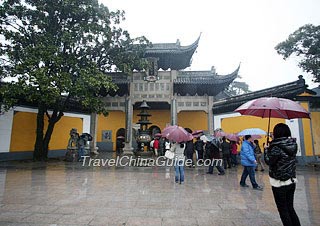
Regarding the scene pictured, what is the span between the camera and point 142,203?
4402 millimetres

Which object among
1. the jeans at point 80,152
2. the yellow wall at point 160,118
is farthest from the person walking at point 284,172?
the yellow wall at point 160,118

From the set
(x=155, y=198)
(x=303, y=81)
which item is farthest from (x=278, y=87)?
(x=155, y=198)

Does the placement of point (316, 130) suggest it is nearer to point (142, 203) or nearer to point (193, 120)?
point (193, 120)

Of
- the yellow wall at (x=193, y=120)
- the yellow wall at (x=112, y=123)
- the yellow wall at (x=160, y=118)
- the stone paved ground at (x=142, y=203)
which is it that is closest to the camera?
the stone paved ground at (x=142, y=203)

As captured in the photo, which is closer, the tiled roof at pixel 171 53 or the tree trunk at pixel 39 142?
the tree trunk at pixel 39 142

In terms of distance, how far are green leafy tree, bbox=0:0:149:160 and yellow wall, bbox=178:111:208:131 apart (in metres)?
8.52

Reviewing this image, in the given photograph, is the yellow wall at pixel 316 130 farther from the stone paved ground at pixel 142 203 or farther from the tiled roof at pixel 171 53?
the tiled roof at pixel 171 53

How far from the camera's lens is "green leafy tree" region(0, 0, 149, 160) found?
9453 millimetres

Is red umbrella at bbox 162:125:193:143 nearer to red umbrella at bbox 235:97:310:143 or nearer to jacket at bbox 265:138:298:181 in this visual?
red umbrella at bbox 235:97:310:143

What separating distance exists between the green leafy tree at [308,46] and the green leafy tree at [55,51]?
8.79 m

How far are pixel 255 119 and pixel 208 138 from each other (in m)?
6.34

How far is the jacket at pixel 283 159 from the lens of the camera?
283 centimetres

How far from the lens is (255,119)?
12.9 m

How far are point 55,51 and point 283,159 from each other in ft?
33.8
